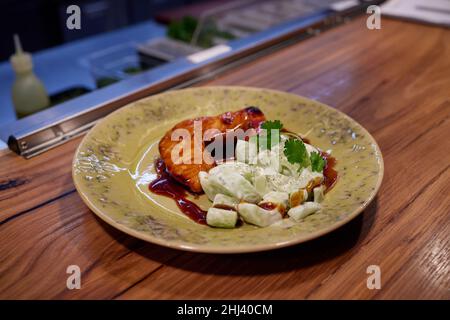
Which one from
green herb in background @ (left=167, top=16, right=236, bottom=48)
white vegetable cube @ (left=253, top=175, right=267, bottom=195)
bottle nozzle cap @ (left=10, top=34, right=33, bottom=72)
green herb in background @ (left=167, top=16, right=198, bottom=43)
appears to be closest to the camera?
white vegetable cube @ (left=253, top=175, right=267, bottom=195)

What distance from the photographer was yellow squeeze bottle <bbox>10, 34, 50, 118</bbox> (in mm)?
1944

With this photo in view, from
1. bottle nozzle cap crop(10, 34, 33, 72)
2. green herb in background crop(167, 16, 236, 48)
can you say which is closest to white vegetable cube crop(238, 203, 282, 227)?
bottle nozzle cap crop(10, 34, 33, 72)

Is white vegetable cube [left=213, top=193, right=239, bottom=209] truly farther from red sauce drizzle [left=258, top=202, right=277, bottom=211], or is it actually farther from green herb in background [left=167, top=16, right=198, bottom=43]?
green herb in background [left=167, top=16, right=198, bottom=43]

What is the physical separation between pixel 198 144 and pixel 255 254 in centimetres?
34

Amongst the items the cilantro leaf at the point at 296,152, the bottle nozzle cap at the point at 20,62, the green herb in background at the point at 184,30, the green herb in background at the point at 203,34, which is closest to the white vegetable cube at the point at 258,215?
the cilantro leaf at the point at 296,152

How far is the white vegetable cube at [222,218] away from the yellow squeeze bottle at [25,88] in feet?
4.57

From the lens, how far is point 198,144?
1.16 meters

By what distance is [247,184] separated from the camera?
0.98 m

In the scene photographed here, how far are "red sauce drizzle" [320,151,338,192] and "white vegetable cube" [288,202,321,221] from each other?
11cm

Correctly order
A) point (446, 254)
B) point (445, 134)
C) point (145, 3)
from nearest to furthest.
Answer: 1. point (446, 254)
2. point (445, 134)
3. point (145, 3)

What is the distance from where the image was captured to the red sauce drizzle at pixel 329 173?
108 centimetres
